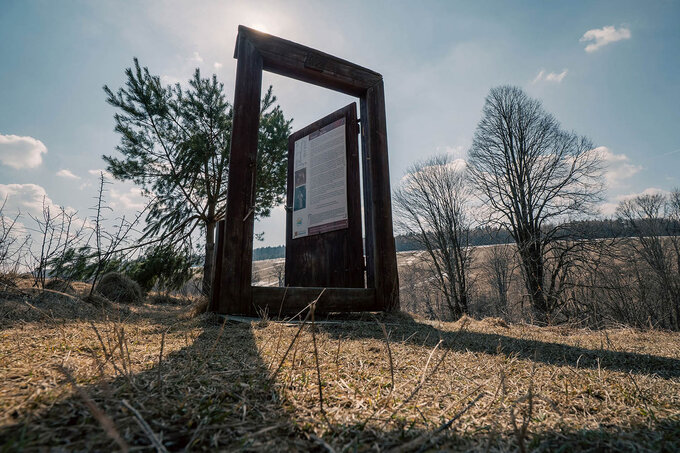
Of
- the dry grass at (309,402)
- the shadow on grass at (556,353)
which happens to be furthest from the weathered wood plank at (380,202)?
the dry grass at (309,402)

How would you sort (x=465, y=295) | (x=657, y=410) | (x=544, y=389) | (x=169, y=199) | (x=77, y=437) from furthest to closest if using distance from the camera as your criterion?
(x=465, y=295)
(x=169, y=199)
(x=544, y=389)
(x=657, y=410)
(x=77, y=437)

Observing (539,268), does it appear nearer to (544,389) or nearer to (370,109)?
(370,109)

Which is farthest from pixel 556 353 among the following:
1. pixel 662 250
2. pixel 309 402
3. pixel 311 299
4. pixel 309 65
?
pixel 662 250

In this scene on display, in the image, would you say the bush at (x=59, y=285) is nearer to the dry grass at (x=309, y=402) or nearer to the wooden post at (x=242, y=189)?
the wooden post at (x=242, y=189)

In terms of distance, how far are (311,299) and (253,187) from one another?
1421 millimetres

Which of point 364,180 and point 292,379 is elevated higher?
point 364,180

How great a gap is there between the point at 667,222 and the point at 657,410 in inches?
913

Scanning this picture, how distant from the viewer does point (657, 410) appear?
1.04 m

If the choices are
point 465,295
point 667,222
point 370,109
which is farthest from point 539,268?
point 667,222

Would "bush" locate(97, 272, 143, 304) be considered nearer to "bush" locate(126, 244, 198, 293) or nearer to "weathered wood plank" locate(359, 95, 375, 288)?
"bush" locate(126, 244, 198, 293)

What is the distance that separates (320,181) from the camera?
450 cm

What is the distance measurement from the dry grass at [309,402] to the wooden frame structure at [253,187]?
1428mm

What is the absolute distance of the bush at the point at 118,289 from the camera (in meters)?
6.01

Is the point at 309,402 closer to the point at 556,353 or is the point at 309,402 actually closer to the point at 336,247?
the point at 556,353
